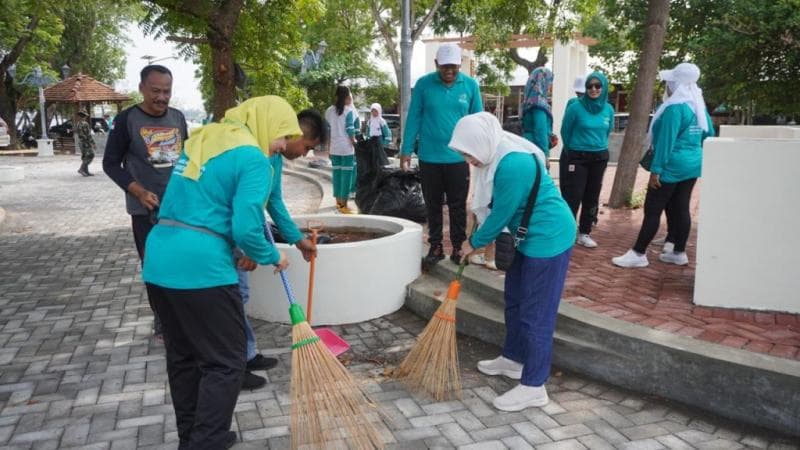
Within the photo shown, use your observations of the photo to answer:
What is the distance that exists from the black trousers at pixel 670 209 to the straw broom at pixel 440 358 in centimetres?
233

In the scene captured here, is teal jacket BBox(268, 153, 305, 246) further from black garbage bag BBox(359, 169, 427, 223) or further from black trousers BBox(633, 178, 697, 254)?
black garbage bag BBox(359, 169, 427, 223)

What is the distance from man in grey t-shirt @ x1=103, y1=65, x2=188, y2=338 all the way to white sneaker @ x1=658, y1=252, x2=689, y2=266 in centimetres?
404

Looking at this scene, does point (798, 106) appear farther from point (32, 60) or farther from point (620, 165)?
point (32, 60)

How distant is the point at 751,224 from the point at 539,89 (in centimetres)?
230

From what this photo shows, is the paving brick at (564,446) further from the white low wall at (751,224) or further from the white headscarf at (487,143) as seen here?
the white low wall at (751,224)

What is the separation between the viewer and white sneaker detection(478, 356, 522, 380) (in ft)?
12.5

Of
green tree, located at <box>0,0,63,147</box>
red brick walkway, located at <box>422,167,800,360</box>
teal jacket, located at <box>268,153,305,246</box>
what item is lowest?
red brick walkway, located at <box>422,167,800,360</box>

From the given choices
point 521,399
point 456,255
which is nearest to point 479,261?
point 456,255

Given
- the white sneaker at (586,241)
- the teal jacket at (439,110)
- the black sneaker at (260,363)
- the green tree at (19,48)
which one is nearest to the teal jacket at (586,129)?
the white sneaker at (586,241)

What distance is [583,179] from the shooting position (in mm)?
6125

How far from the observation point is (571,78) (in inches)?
752

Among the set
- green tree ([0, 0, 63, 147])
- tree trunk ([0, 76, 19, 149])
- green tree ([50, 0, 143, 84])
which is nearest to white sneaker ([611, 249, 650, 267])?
green tree ([0, 0, 63, 147])

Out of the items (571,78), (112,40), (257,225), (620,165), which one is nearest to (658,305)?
(257,225)

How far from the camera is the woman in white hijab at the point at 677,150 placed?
196 inches
